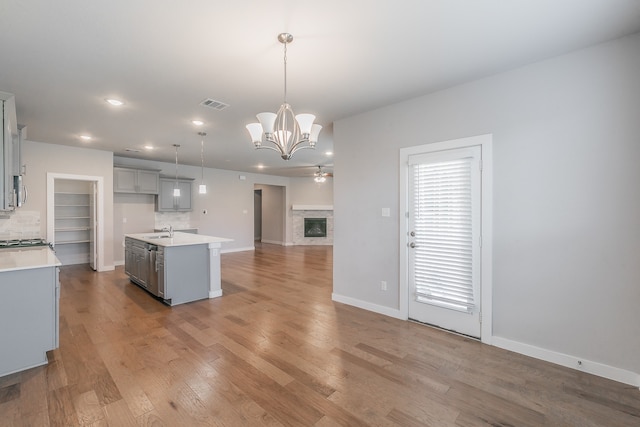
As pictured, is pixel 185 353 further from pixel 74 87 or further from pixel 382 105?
pixel 382 105

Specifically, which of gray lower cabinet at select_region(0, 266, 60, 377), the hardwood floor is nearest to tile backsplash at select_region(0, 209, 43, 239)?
the hardwood floor

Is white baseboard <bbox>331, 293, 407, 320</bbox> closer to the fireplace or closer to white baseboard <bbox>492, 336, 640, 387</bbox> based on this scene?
white baseboard <bbox>492, 336, 640, 387</bbox>

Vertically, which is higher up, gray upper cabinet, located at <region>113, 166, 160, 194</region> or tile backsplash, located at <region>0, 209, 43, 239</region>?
gray upper cabinet, located at <region>113, 166, 160, 194</region>

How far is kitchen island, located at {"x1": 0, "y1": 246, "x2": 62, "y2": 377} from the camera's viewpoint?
7.81 feet

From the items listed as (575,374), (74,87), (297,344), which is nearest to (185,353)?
(297,344)

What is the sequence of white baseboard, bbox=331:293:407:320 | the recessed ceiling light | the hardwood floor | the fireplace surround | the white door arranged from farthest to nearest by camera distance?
the fireplace surround
the white door
white baseboard, bbox=331:293:407:320
the recessed ceiling light
the hardwood floor

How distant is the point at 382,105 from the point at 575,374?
10.6ft

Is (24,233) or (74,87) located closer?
(74,87)

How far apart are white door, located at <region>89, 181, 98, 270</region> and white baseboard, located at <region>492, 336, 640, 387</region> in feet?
24.4

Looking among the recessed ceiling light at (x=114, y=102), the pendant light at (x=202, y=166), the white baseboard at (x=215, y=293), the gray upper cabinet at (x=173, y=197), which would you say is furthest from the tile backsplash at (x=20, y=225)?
the white baseboard at (x=215, y=293)

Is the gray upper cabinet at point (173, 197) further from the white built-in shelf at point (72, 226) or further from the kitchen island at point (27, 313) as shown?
the kitchen island at point (27, 313)

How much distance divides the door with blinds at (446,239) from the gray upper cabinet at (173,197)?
640 cm

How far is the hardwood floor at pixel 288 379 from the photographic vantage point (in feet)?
6.19

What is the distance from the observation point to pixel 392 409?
1948 mm
